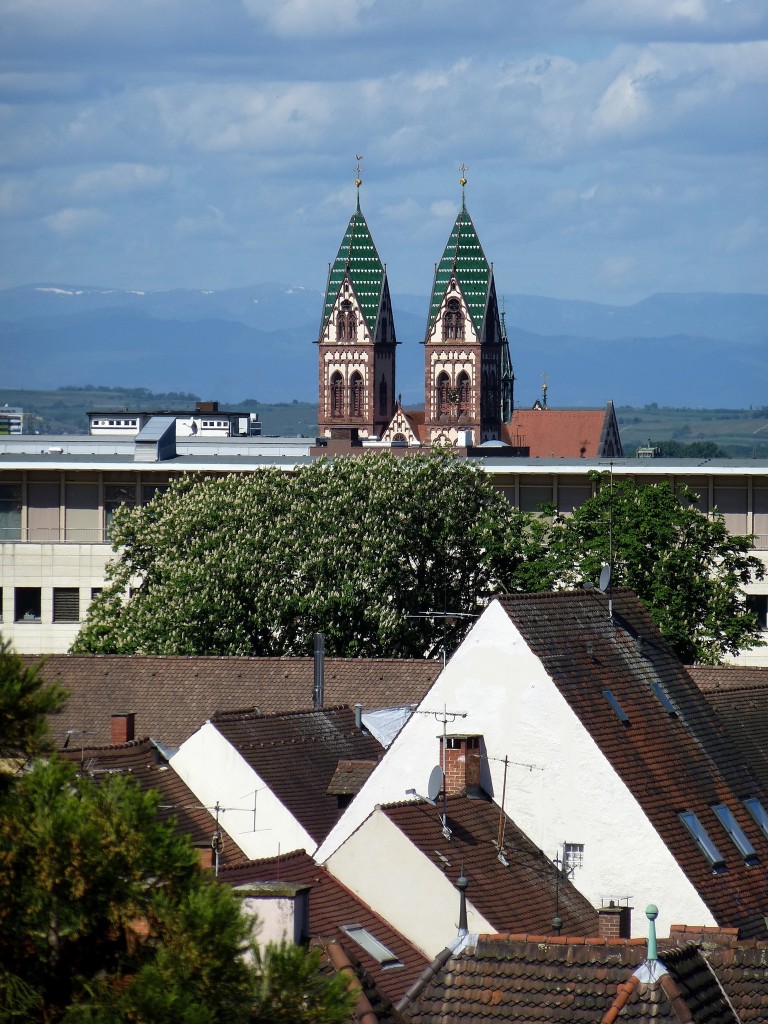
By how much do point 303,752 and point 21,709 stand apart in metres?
18.4

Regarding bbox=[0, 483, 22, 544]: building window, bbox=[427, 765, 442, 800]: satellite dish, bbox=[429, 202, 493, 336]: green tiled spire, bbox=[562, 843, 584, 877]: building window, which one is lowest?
bbox=[562, 843, 584, 877]: building window

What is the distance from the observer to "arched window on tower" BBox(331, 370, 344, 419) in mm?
185875

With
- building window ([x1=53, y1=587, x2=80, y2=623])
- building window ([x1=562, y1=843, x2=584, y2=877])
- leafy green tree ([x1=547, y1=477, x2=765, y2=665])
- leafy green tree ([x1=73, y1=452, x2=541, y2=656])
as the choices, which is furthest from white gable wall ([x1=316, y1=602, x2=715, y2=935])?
building window ([x1=53, y1=587, x2=80, y2=623])

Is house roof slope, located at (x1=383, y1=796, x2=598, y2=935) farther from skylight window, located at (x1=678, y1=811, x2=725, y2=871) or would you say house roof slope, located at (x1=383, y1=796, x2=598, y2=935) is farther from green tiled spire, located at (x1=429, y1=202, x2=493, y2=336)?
green tiled spire, located at (x1=429, y1=202, x2=493, y2=336)

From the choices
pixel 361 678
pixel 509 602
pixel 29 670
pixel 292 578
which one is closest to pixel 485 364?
pixel 292 578

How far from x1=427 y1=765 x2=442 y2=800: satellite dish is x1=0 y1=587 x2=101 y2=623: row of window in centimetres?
5926

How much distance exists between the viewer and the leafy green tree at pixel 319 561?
4928cm

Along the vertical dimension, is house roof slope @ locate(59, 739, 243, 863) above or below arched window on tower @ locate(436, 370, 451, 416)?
below

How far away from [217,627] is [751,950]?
3267 centimetres

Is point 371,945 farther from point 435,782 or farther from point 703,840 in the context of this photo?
point 703,840

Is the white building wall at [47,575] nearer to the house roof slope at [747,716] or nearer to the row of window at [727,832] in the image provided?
the house roof slope at [747,716]

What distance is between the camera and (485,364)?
184 meters

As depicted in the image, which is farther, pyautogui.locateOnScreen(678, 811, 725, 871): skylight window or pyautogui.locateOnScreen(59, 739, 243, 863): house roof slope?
pyautogui.locateOnScreen(59, 739, 243, 863): house roof slope

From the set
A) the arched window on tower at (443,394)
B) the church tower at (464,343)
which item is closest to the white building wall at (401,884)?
the church tower at (464,343)
